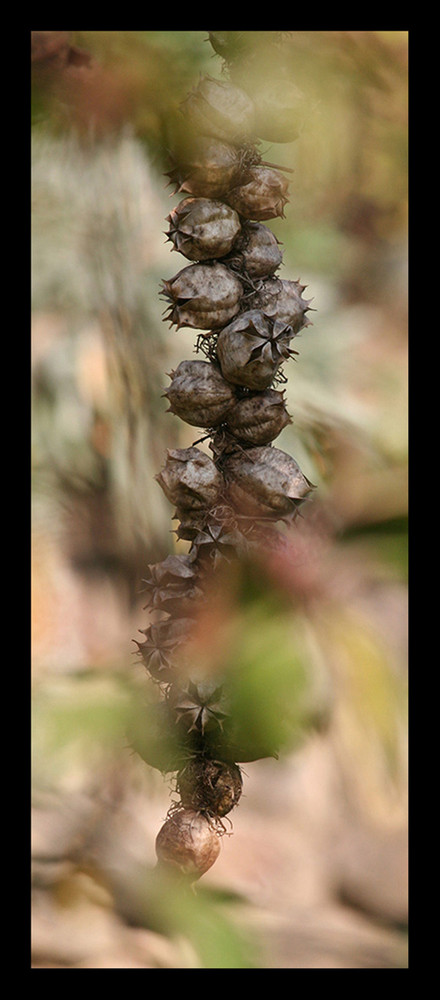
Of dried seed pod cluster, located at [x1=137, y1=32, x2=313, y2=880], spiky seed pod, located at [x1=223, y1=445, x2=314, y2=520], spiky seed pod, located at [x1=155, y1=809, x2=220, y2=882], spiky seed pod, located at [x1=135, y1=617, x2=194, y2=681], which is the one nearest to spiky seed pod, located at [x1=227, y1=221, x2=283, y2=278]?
dried seed pod cluster, located at [x1=137, y1=32, x2=313, y2=880]

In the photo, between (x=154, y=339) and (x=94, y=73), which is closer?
(x=94, y=73)

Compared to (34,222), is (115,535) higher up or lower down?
lower down

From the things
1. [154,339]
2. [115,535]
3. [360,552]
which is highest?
[154,339]

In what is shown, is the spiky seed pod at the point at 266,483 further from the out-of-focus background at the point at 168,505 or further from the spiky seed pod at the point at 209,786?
the spiky seed pod at the point at 209,786

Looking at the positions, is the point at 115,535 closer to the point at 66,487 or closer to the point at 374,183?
the point at 66,487

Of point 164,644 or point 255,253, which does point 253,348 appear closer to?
point 255,253

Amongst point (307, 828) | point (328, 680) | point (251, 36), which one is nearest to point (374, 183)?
point (251, 36)

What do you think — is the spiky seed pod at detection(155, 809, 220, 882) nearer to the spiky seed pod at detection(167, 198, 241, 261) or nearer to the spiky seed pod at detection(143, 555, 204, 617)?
the spiky seed pod at detection(143, 555, 204, 617)
